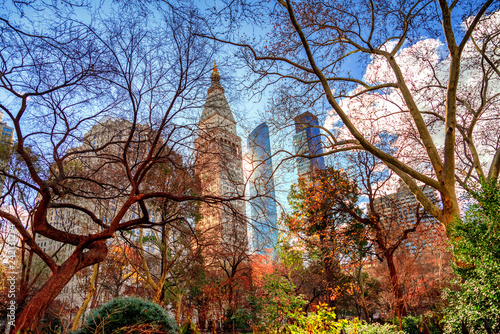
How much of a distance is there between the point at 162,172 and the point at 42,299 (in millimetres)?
5880

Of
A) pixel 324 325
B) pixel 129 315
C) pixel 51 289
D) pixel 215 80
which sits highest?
pixel 215 80

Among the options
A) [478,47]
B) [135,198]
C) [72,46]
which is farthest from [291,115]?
[478,47]

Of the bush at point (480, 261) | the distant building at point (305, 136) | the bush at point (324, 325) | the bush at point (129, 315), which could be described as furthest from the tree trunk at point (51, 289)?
the bush at point (480, 261)

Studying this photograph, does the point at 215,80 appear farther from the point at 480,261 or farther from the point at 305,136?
the point at 480,261

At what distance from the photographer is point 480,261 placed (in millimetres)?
4508

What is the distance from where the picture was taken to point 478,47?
771cm

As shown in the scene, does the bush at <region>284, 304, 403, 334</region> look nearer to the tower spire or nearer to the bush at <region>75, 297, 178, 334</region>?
the bush at <region>75, 297, 178, 334</region>

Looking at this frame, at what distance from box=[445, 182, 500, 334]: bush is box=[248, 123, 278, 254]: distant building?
344cm

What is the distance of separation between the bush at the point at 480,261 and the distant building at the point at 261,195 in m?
3.44

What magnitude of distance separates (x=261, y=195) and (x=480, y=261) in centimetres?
388

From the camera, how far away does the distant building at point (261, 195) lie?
5.53m

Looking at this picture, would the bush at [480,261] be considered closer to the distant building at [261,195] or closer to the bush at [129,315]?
the distant building at [261,195]

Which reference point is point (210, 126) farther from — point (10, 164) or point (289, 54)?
point (10, 164)

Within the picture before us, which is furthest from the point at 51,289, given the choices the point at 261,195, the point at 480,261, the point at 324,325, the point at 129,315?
the point at 480,261
